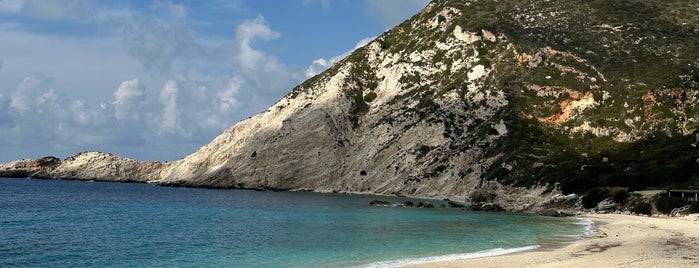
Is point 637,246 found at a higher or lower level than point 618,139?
lower

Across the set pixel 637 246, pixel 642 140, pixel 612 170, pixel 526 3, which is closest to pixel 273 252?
pixel 637 246

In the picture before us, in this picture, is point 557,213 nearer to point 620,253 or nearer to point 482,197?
point 482,197

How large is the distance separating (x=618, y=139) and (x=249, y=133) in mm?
76634

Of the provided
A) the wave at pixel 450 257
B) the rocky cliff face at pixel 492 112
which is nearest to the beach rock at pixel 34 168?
the rocky cliff face at pixel 492 112

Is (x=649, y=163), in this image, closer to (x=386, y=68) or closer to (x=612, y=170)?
(x=612, y=170)

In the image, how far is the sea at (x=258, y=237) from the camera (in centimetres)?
3338

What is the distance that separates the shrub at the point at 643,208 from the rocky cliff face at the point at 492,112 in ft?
43.5

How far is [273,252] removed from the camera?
36.3 m

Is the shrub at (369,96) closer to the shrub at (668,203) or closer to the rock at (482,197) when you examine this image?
the rock at (482,197)

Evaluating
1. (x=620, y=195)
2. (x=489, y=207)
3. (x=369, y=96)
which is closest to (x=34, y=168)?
(x=369, y=96)

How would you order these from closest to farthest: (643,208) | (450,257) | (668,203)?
(450,257) < (668,203) < (643,208)

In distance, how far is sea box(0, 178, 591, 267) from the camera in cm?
3338

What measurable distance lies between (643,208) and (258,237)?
42.6 meters

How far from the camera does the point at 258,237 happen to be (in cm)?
4497
